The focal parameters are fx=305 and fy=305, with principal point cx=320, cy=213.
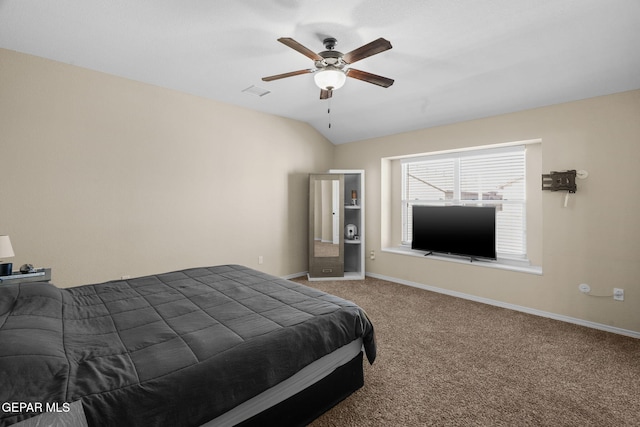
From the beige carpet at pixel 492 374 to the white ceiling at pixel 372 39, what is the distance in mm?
2495

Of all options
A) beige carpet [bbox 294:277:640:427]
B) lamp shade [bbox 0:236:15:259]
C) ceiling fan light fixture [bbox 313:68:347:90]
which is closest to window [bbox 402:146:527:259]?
beige carpet [bbox 294:277:640:427]

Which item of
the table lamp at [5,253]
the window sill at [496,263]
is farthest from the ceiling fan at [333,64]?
the window sill at [496,263]

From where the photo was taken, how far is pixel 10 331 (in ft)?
4.28

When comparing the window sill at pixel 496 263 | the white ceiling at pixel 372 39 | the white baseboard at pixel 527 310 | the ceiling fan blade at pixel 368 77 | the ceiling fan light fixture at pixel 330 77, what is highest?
the white ceiling at pixel 372 39

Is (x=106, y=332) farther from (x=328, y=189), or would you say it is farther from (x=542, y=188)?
(x=542, y=188)

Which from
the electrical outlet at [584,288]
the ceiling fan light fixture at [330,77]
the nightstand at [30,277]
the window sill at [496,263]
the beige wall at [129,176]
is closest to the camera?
the ceiling fan light fixture at [330,77]

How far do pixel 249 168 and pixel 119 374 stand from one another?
11.7 ft

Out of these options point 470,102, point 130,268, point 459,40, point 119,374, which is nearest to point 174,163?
point 130,268

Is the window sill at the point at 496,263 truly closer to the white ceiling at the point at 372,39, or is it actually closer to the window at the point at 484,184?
the window at the point at 484,184

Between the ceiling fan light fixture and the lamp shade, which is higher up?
the ceiling fan light fixture

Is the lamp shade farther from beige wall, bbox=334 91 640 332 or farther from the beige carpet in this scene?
beige wall, bbox=334 91 640 332

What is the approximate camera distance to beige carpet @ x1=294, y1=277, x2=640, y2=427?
6.21 feet

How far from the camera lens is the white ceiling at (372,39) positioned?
84.1 inches

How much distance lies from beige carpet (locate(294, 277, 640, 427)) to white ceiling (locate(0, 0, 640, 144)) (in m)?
2.49
